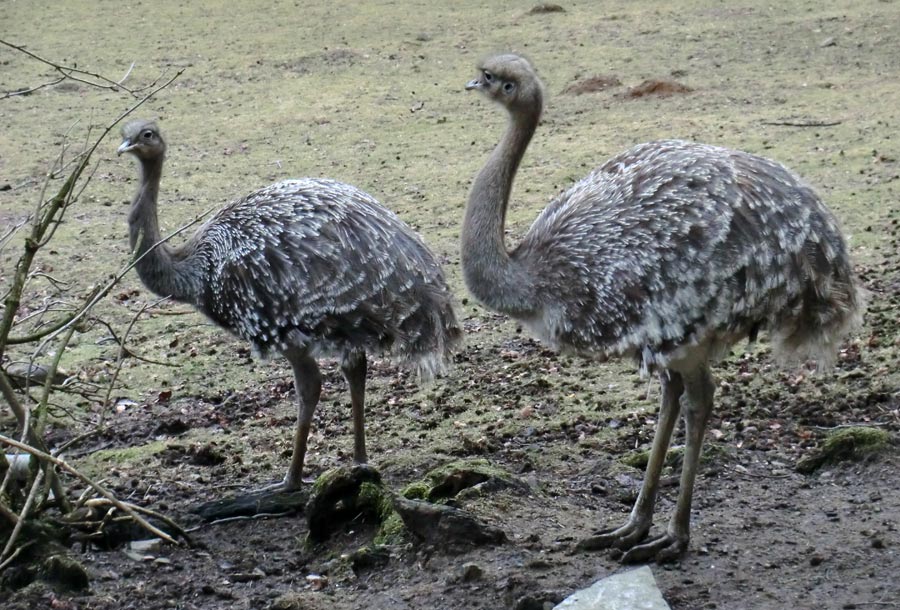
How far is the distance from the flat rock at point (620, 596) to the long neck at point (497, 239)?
0.94 metres

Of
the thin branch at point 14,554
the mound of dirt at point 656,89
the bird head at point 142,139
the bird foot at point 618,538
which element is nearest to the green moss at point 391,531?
the bird foot at point 618,538

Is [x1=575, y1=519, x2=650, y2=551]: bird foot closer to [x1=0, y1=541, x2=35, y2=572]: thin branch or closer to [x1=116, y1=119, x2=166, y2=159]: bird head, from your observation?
[x1=0, y1=541, x2=35, y2=572]: thin branch

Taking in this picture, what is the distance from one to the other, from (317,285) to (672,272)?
1.53 m

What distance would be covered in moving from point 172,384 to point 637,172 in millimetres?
3184

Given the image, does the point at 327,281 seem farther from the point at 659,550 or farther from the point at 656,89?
the point at 656,89

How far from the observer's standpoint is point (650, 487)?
4324 millimetres

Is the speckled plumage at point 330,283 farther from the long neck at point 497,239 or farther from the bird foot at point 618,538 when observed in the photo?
the bird foot at point 618,538

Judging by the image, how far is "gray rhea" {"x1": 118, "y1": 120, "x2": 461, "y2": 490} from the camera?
505 centimetres

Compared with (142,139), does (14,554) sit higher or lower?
lower

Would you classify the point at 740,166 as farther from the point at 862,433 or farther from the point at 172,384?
the point at 172,384

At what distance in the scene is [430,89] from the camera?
42.5 ft

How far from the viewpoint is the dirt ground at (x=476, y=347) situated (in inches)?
169

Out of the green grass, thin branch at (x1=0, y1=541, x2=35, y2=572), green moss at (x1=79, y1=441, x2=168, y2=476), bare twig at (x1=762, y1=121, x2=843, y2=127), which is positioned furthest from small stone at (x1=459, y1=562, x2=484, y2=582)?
bare twig at (x1=762, y1=121, x2=843, y2=127)

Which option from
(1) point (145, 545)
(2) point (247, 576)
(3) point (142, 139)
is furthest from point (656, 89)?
(2) point (247, 576)
